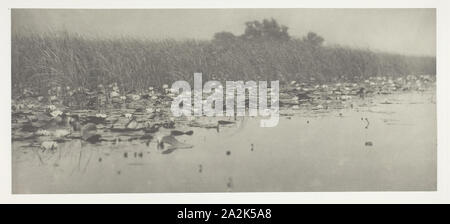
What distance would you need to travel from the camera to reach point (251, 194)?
2762 millimetres

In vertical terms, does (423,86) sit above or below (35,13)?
below

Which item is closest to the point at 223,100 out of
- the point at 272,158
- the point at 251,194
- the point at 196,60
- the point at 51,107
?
the point at 196,60

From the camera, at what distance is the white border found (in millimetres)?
2723

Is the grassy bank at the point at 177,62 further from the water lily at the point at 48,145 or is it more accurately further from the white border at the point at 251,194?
the water lily at the point at 48,145

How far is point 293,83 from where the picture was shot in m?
2.81

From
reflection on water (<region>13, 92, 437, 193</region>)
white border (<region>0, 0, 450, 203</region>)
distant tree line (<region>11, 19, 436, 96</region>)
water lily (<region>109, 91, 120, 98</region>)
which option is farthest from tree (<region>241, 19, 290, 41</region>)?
water lily (<region>109, 91, 120, 98</region>)

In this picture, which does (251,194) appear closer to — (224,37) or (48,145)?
(224,37)

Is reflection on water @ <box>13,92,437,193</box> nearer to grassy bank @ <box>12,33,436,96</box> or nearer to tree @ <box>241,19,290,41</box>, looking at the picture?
grassy bank @ <box>12,33,436,96</box>

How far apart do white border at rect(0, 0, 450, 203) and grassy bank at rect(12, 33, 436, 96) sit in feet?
0.27

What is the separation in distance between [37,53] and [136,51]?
1.93 ft

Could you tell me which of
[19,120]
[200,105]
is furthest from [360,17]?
[19,120]

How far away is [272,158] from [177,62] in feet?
2.71
